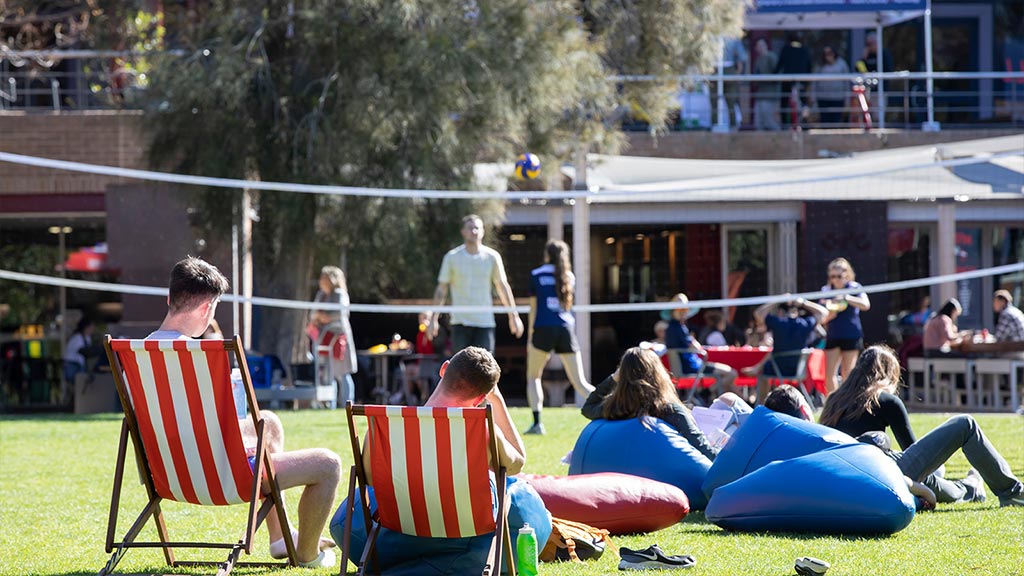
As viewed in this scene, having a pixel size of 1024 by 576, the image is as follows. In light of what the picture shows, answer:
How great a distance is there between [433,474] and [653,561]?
98cm

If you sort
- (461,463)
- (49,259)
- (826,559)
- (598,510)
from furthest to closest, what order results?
(49,259), (598,510), (826,559), (461,463)

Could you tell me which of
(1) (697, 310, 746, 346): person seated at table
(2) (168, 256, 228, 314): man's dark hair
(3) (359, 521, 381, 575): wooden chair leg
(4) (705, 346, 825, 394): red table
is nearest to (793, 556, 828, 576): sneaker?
(3) (359, 521, 381, 575): wooden chair leg

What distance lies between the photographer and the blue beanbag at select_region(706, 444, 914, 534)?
5.62m

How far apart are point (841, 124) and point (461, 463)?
54.0ft

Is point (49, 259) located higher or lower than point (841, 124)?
lower

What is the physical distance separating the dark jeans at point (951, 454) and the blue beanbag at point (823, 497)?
19.7 inches

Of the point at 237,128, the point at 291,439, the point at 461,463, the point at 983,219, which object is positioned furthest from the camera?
the point at 983,219

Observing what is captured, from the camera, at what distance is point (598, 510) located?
570cm

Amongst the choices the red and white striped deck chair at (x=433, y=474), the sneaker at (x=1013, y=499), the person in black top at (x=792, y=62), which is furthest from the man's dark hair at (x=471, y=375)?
the person in black top at (x=792, y=62)

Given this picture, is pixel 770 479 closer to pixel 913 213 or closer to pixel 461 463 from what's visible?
pixel 461 463

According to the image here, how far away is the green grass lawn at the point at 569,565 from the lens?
16.4 feet

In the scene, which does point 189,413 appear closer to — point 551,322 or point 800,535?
point 800,535

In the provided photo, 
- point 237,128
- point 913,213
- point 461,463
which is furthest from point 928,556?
point 913,213

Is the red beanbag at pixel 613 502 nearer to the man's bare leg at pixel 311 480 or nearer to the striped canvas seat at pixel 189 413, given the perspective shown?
the man's bare leg at pixel 311 480
